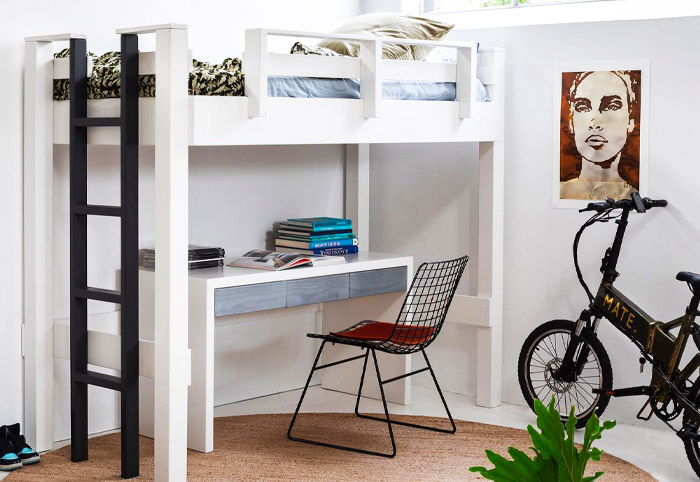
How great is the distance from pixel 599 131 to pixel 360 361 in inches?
60.4

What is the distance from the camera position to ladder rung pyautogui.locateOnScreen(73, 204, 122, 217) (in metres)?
3.33

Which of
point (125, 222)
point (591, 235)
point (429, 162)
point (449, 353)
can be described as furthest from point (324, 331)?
point (125, 222)

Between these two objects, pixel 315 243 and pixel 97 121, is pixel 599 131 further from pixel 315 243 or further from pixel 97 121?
pixel 97 121

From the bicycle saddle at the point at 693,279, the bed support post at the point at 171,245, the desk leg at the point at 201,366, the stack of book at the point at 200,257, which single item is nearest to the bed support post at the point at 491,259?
the bicycle saddle at the point at 693,279

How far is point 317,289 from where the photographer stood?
4.02m

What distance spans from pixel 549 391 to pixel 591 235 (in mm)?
721

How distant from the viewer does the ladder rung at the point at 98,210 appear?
3326 millimetres

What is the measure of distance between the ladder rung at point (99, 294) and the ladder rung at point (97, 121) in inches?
22.9

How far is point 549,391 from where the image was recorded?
14.1 feet

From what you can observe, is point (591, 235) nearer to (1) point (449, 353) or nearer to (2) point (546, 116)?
(2) point (546, 116)

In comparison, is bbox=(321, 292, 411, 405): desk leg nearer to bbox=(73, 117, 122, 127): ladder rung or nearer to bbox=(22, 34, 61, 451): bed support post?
bbox=(22, 34, 61, 451): bed support post

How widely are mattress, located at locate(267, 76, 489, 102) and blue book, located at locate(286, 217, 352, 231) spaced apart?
81cm

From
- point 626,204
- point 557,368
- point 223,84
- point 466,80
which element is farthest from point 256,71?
point 557,368

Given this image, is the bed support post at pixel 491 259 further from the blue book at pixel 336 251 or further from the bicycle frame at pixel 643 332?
the blue book at pixel 336 251
